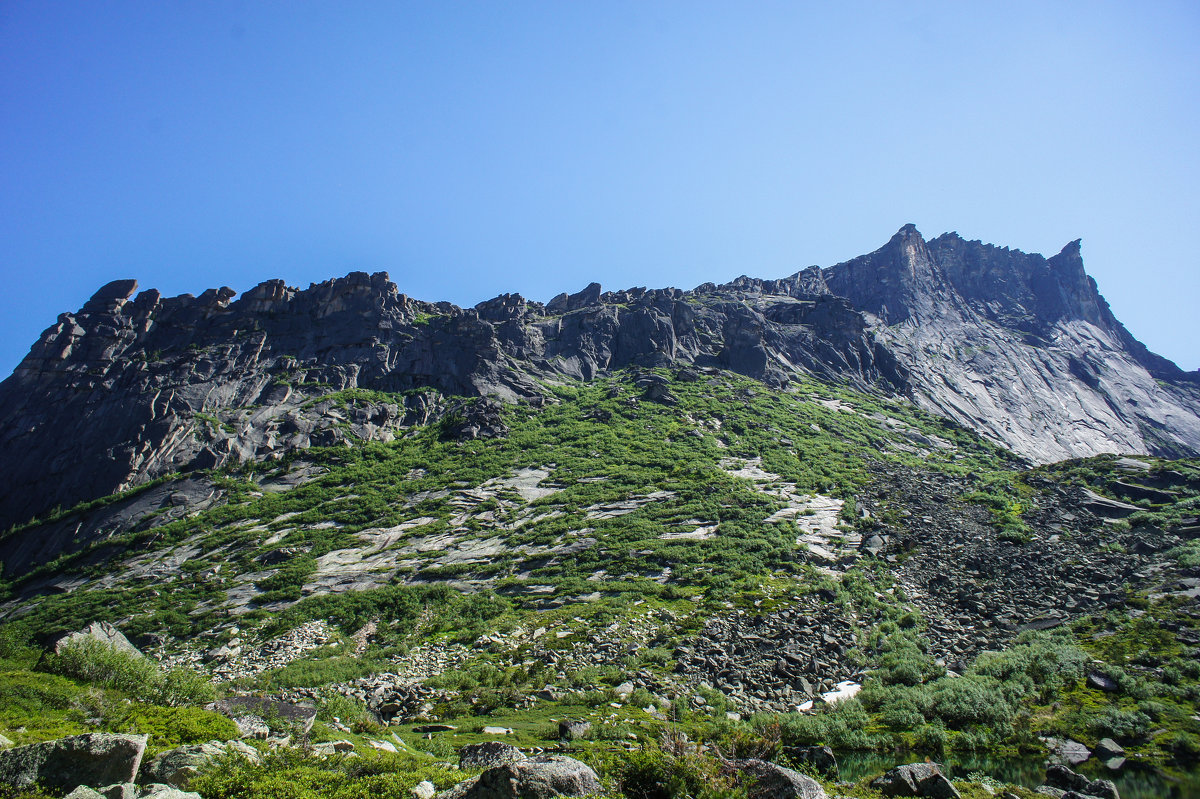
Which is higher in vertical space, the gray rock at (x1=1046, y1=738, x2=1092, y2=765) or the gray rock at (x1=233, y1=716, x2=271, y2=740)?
the gray rock at (x1=233, y1=716, x2=271, y2=740)

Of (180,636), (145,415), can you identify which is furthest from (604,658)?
(145,415)

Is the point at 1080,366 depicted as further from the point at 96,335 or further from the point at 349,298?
the point at 96,335

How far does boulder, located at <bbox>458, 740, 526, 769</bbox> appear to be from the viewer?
10516mm

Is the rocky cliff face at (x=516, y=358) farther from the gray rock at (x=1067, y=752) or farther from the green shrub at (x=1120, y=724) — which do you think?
the green shrub at (x=1120, y=724)

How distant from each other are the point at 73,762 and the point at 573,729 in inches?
354

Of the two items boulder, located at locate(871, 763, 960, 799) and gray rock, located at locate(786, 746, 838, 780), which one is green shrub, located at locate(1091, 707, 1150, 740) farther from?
gray rock, located at locate(786, 746, 838, 780)

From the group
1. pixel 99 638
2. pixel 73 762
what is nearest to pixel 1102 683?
pixel 73 762

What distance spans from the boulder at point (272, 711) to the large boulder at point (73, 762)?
386 centimetres

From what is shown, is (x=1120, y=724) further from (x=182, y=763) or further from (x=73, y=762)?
(x=73, y=762)

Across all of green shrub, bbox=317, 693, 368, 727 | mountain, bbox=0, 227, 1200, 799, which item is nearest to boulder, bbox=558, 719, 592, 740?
mountain, bbox=0, 227, 1200, 799

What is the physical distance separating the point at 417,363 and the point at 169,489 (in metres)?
33.0

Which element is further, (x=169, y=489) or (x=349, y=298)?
(x=349, y=298)

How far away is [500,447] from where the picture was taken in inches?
2290

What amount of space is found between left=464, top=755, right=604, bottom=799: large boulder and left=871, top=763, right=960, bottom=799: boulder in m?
5.77
